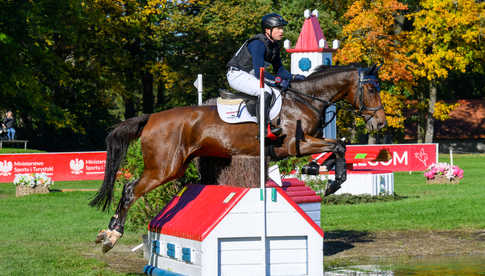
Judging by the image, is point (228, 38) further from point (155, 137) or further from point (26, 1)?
point (155, 137)

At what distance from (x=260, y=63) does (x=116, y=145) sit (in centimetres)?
201

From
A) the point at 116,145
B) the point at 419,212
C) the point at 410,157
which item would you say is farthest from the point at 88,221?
the point at 410,157

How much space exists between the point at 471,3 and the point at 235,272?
3539cm

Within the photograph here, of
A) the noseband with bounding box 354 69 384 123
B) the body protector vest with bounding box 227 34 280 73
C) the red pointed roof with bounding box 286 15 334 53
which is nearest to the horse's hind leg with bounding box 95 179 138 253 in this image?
the body protector vest with bounding box 227 34 280 73

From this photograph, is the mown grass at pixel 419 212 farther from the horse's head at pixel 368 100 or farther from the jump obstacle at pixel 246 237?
the jump obstacle at pixel 246 237

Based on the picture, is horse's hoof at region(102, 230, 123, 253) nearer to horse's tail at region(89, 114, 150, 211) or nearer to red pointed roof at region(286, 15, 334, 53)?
horse's tail at region(89, 114, 150, 211)

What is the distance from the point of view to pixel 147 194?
35.9 ft

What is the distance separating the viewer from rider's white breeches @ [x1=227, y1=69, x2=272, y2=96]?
319 inches

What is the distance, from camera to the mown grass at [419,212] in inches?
506

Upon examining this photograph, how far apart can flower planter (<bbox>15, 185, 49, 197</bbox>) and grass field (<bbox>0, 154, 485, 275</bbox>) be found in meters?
0.23

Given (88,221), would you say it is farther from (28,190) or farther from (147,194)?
(28,190)

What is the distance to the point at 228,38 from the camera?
39625 millimetres

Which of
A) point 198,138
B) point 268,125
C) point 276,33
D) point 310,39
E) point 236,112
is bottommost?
point 198,138

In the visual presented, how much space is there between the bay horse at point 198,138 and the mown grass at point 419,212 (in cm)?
454
